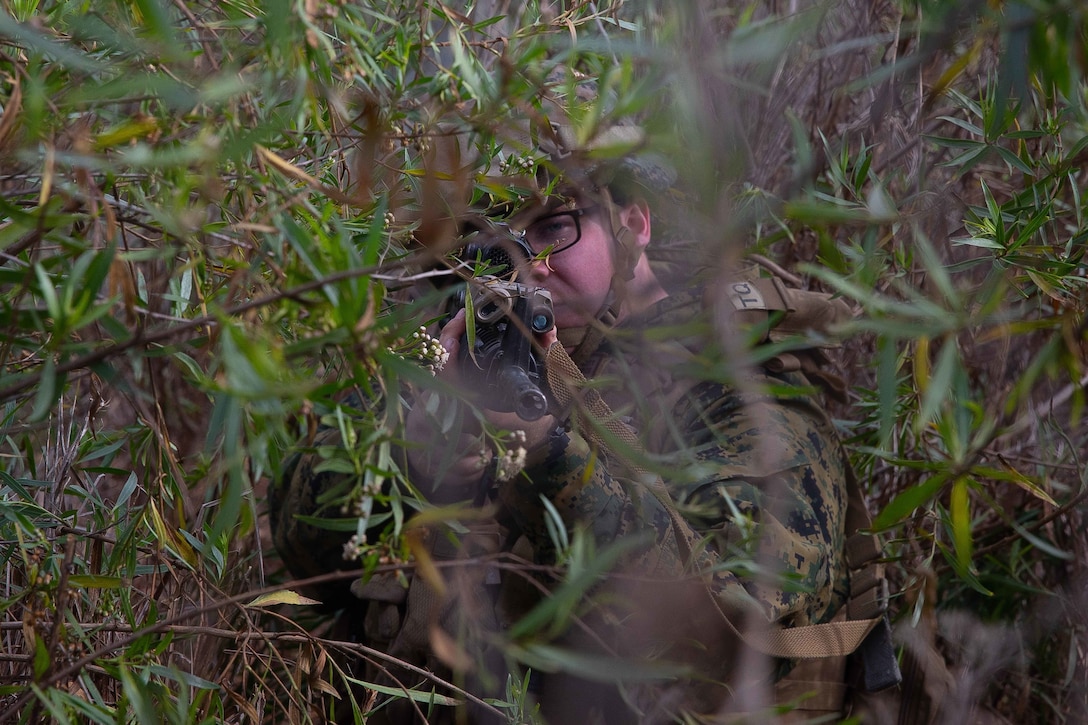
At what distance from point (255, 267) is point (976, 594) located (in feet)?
5.11

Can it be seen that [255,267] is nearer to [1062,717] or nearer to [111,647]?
[111,647]

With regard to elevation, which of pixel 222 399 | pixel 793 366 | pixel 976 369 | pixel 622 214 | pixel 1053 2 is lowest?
pixel 976 369

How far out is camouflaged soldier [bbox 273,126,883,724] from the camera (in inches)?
45.1

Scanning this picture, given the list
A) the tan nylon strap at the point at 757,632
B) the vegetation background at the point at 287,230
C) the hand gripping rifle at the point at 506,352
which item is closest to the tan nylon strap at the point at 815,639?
the tan nylon strap at the point at 757,632

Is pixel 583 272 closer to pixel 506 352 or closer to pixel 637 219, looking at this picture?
pixel 637 219

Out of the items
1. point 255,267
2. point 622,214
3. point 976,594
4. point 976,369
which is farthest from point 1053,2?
point 976,594

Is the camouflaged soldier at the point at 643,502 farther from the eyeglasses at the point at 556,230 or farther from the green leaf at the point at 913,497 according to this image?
the green leaf at the point at 913,497

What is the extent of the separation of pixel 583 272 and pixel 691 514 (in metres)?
0.43

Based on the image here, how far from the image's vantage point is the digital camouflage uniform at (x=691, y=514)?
3.96 feet

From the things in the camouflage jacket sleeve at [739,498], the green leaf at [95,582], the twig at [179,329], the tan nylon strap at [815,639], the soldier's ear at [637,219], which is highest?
the twig at [179,329]

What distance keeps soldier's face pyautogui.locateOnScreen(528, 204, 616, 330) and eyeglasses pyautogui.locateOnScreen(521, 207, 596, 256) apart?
0.04ft

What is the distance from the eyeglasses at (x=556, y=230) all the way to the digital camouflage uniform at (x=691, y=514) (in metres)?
0.17

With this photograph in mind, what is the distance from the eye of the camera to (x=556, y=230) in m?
1.46

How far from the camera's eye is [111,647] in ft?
2.47
